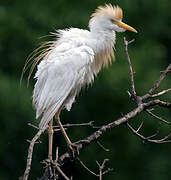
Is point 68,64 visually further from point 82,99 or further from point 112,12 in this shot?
point 82,99

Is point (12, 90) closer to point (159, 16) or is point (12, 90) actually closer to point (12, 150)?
point (12, 150)

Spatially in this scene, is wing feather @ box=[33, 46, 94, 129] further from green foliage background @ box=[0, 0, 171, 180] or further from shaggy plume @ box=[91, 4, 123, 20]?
green foliage background @ box=[0, 0, 171, 180]

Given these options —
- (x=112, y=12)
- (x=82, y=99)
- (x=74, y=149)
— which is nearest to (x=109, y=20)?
(x=112, y=12)

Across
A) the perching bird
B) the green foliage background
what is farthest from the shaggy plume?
the green foliage background

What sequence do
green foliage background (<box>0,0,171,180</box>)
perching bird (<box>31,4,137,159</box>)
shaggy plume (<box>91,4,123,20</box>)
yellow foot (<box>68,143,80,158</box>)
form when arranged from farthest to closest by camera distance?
1. green foliage background (<box>0,0,171,180</box>)
2. shaggy plume (<box>91,4,123,20</box>)
3. perching bird (<box>31,4,137,159</box>)
4. yellow foot (<box>68,143,80,158</box>)

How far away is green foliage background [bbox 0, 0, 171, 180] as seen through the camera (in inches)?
333

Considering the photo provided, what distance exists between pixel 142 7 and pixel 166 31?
629 mm

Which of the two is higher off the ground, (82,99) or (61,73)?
(82,99)

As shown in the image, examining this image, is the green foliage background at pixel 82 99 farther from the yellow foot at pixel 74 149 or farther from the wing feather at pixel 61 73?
the yellow foot at pixel 74 149

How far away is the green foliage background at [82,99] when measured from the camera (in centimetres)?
846

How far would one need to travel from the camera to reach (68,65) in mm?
4430

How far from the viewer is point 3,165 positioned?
30.3 ft

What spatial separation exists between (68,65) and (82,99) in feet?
14.2

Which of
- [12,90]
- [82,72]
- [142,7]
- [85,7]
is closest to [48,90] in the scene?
[82,72]
